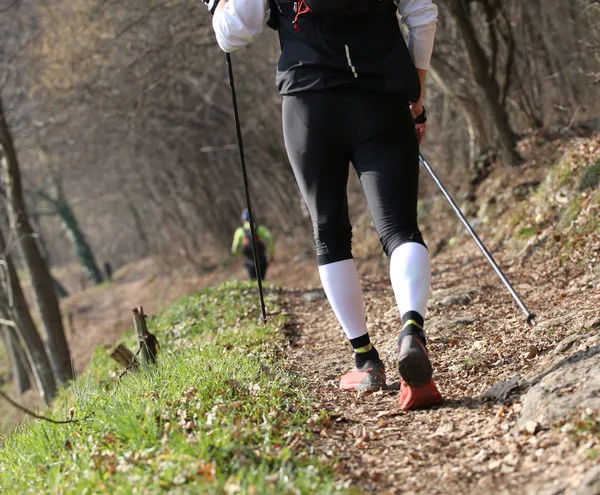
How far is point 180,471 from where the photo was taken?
241 cm

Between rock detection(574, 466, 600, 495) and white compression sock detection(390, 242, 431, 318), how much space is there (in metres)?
1.03

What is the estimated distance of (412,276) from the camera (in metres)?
2.98

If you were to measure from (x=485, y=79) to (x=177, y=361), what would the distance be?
6956mm

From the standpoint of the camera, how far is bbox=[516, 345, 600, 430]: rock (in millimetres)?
2562

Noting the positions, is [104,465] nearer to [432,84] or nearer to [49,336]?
[49,336]

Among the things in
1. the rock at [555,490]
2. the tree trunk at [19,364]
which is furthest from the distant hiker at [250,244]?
the rock at [555,490]

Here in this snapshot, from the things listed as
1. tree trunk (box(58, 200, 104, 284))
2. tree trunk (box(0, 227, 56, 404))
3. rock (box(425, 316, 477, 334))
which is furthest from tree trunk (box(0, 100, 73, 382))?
tree trunk (box(58, 200, 104, 284))

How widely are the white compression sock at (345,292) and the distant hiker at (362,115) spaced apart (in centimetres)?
23

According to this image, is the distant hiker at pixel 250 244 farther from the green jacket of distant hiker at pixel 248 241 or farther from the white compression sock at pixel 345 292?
the white compression sock at pixel 345 292

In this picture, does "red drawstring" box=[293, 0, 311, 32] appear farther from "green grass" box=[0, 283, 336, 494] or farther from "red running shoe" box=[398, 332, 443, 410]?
"green grass" box=[0, 283, 336, 494]

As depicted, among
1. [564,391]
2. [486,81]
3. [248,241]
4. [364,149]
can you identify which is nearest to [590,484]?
[564,391]

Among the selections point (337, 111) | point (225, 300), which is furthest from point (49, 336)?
point (337, 111)

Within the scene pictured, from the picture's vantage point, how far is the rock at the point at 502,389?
10.0ft

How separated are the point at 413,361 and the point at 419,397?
0.32m
